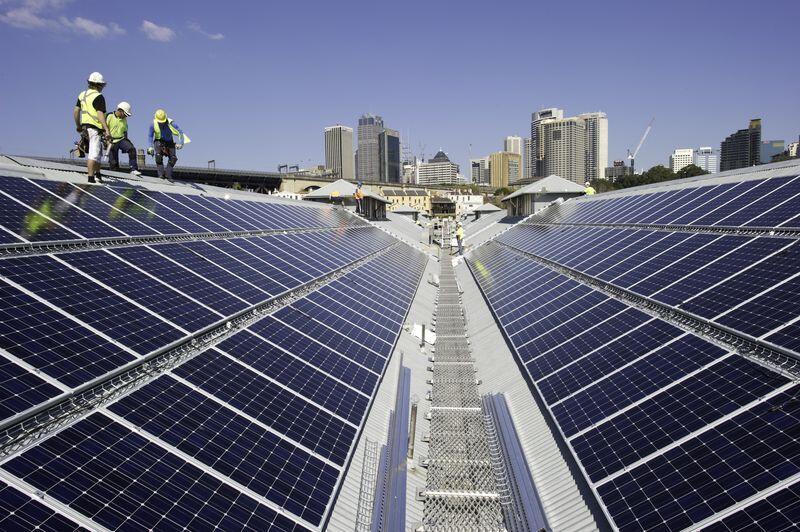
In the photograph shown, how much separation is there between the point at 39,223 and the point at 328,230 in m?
25.8

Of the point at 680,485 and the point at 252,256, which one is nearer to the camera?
the point at 680,485

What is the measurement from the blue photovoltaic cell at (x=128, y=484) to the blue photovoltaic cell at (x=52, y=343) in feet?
3.98

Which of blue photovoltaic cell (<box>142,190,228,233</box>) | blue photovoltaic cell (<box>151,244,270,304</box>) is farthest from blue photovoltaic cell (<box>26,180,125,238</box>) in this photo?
blue photovoltaic cell (<box>142,190,228,233</box>)

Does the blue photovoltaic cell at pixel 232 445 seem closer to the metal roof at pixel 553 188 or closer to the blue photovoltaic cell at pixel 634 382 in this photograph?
the blue photovoltaic cell at pixel 634 382

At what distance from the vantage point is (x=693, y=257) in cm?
1966

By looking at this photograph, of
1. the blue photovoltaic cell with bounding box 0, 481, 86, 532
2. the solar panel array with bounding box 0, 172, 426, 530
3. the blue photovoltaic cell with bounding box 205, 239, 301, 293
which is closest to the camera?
the blue photovoltaic cell with bounding box 0, 481, 86, 532

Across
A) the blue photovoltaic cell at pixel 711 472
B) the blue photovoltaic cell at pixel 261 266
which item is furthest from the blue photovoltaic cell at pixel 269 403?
the blue photovoltaic cell at pixel 261 266

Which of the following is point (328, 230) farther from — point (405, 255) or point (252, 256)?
point (252, 256)

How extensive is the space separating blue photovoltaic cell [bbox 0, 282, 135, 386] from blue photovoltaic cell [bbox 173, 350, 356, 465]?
1542mm

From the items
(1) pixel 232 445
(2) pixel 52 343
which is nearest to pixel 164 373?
(2) pixel 52 343

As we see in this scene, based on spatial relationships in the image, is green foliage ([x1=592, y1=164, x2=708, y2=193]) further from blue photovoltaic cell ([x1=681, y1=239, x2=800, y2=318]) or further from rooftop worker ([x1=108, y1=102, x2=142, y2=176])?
rooftop worker ([x1=108, y1=102, x2=142, y2=176])

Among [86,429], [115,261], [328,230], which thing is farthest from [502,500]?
[328,230]

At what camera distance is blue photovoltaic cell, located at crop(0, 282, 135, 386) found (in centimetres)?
834

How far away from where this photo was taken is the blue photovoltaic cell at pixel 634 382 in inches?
463
